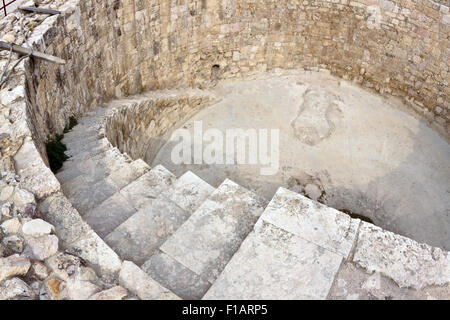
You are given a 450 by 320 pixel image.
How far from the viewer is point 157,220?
4164 millimetres

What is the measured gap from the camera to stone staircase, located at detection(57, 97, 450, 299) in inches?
133

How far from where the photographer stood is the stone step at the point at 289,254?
10.8ft

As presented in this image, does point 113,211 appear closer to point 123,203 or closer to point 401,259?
point 123,203

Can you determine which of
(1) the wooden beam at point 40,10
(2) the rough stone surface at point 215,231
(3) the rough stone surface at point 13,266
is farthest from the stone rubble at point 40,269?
(1) the wooden beam at point 40,10

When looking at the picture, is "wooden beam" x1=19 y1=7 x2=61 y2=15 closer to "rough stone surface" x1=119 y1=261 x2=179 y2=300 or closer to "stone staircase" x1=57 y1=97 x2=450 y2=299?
"stone staircase" x1=57 y1=97 x2=450 y2=299

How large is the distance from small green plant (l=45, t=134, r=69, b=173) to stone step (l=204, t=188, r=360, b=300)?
9.17ft

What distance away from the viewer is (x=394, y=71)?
367 inches

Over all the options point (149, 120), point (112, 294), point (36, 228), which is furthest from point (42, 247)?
point (149, 120)

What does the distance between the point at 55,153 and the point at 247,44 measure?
5.96 metres

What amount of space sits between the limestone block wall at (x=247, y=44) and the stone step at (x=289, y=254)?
3840 millimetres

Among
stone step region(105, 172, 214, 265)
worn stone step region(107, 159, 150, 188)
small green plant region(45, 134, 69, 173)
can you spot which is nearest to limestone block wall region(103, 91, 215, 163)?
small green plant region(45, 134, 69, 173)

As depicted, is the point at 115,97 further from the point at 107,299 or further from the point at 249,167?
the point at 107,299

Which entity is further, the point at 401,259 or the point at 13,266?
the point at 401,259
